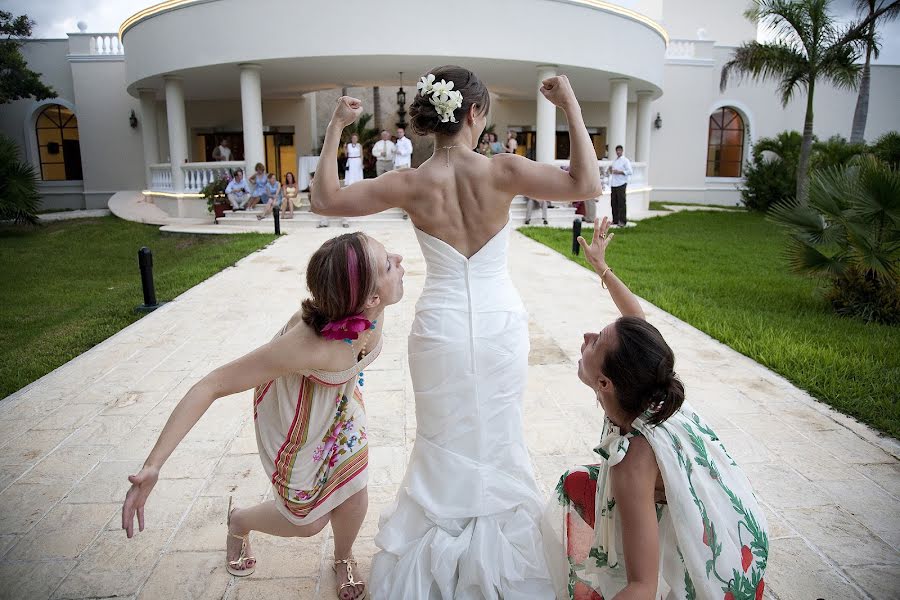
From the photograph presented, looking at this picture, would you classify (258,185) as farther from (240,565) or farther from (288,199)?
(240,565)

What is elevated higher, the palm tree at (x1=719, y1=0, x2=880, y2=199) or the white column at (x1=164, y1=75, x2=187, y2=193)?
the palm tree at (x1=719, y1=0, x2=880, y2=199)

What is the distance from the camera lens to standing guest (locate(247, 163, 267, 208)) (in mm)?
17703

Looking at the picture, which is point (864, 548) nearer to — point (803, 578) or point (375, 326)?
point (803, 578)

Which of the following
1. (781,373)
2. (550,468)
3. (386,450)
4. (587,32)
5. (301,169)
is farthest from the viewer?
(301,169)

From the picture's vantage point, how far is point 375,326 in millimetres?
2494

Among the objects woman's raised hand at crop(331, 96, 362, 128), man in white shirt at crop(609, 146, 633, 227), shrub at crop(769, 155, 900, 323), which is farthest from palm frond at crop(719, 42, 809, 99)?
woman's raised hand at crop(331, 96, 362, 128)

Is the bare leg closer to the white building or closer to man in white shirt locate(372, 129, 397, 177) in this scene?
the white building

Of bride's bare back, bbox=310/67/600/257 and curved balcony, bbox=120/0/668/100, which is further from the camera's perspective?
curved balcony, bbox=120/0/668/100

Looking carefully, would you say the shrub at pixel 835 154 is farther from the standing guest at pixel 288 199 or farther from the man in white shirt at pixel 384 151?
the standing guest at pixel 288 199

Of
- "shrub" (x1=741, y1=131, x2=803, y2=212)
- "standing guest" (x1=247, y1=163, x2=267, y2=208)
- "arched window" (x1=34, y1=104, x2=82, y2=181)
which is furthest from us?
"arched window" (x1=34, y1=104, x2=82, y2=181)

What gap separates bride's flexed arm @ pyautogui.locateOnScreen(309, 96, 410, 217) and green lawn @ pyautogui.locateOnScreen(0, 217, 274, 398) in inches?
163

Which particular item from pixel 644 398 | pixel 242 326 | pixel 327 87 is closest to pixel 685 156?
pixel 327 87

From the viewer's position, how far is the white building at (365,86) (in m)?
16.4

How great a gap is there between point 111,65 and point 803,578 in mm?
26300
